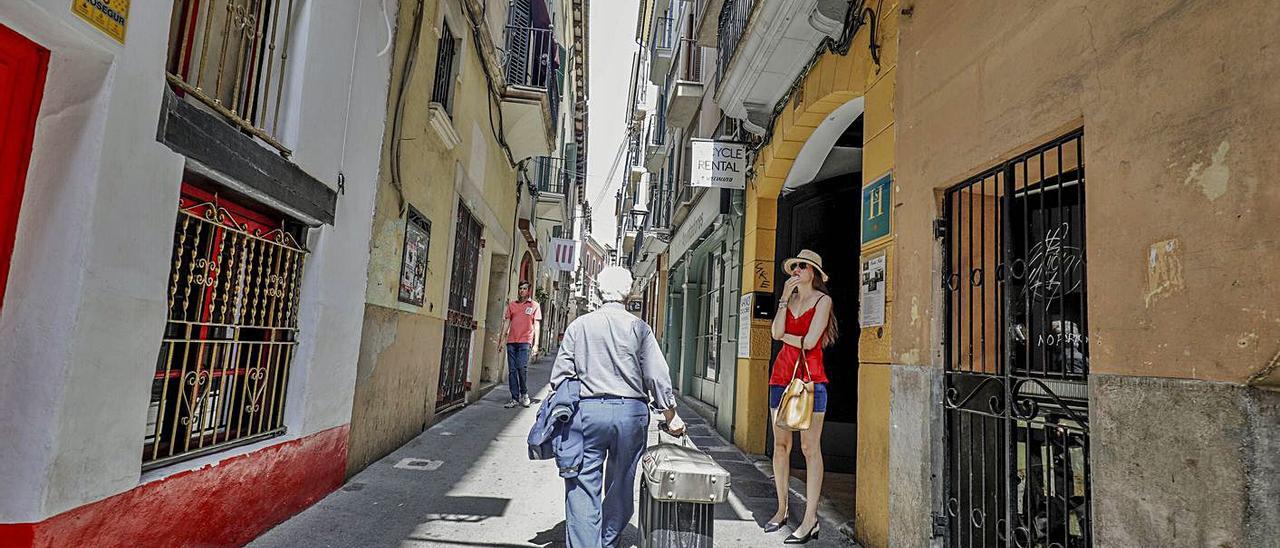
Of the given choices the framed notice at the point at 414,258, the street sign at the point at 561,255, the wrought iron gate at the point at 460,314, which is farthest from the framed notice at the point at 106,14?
the street sign at the point at 561,255

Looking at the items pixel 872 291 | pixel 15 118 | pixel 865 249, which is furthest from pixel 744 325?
pixel 15 118

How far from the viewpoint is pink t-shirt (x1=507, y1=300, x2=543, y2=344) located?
374 inches

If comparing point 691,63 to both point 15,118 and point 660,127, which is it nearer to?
point 660,127

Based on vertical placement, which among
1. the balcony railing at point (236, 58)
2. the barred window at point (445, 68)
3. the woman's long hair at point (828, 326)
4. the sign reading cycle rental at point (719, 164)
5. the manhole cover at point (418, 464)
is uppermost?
the barred window at point (445, 68)

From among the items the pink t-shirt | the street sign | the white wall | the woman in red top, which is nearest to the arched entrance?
the woman in red top

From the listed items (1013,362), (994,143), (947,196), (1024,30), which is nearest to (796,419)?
(1013,362)

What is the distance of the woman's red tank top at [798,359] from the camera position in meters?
4.24

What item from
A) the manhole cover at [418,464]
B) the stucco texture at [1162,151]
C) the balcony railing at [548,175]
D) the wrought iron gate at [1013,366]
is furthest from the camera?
the balcony railing at [548,175]

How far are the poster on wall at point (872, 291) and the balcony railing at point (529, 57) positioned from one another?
23.5 feet

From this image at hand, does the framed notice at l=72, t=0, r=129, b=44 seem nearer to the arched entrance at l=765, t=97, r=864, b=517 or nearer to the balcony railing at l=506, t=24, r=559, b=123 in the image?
the arched entrance at l=765, t=97, r=864, b=517

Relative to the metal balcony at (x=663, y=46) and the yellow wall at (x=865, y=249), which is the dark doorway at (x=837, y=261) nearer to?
the yellow wall at (x=865, y=249)

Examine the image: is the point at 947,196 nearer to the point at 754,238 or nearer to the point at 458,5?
the point at 754,238

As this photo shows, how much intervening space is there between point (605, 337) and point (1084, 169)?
7.69 ft

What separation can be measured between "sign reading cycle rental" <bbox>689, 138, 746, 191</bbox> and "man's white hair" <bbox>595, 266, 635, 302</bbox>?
14.9 ft
